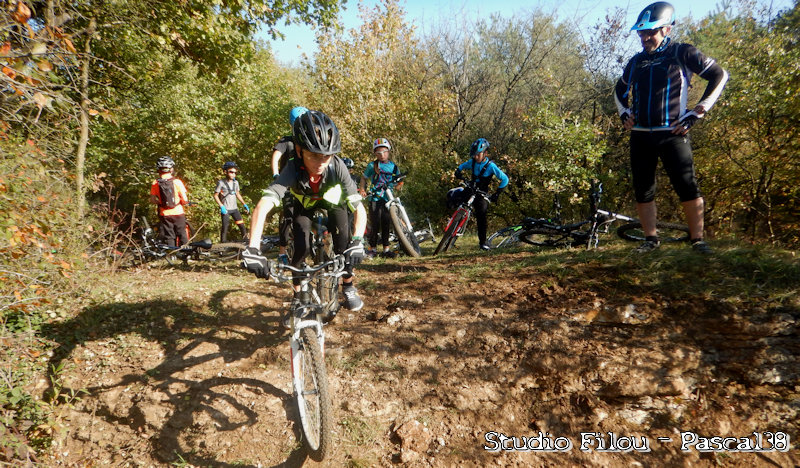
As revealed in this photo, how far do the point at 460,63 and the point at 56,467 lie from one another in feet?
60.0

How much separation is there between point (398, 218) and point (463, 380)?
4.20 metres

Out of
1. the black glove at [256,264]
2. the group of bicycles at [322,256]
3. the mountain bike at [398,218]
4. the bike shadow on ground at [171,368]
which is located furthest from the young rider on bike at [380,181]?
the black glove at [256,264]

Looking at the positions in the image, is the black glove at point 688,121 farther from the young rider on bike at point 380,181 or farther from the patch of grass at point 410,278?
the young rider on bike at point 380,181

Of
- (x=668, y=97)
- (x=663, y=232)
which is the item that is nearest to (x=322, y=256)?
(x=668, y=97)

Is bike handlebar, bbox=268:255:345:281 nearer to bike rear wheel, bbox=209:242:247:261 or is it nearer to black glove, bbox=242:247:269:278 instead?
black glove, bbox=242:247:269:278

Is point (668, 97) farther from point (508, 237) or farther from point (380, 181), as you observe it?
point (380, 181)

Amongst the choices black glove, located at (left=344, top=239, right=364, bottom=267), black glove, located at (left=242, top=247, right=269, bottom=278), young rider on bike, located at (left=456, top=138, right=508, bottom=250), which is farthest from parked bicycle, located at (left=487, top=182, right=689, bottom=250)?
black glove, located at (left=242, top=247, right=269, bottom=278)

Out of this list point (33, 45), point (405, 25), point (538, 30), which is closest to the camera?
point (33, 45)

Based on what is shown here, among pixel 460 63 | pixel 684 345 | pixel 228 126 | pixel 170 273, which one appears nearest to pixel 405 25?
pixel 460 63

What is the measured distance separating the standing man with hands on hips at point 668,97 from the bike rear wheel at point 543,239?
2.40 meters

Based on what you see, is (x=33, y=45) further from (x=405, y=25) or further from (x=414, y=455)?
(x=405, y=25)

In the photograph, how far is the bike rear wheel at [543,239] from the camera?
6480 mm

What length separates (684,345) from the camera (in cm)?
314

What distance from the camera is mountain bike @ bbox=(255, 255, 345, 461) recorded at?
8.25 feet
